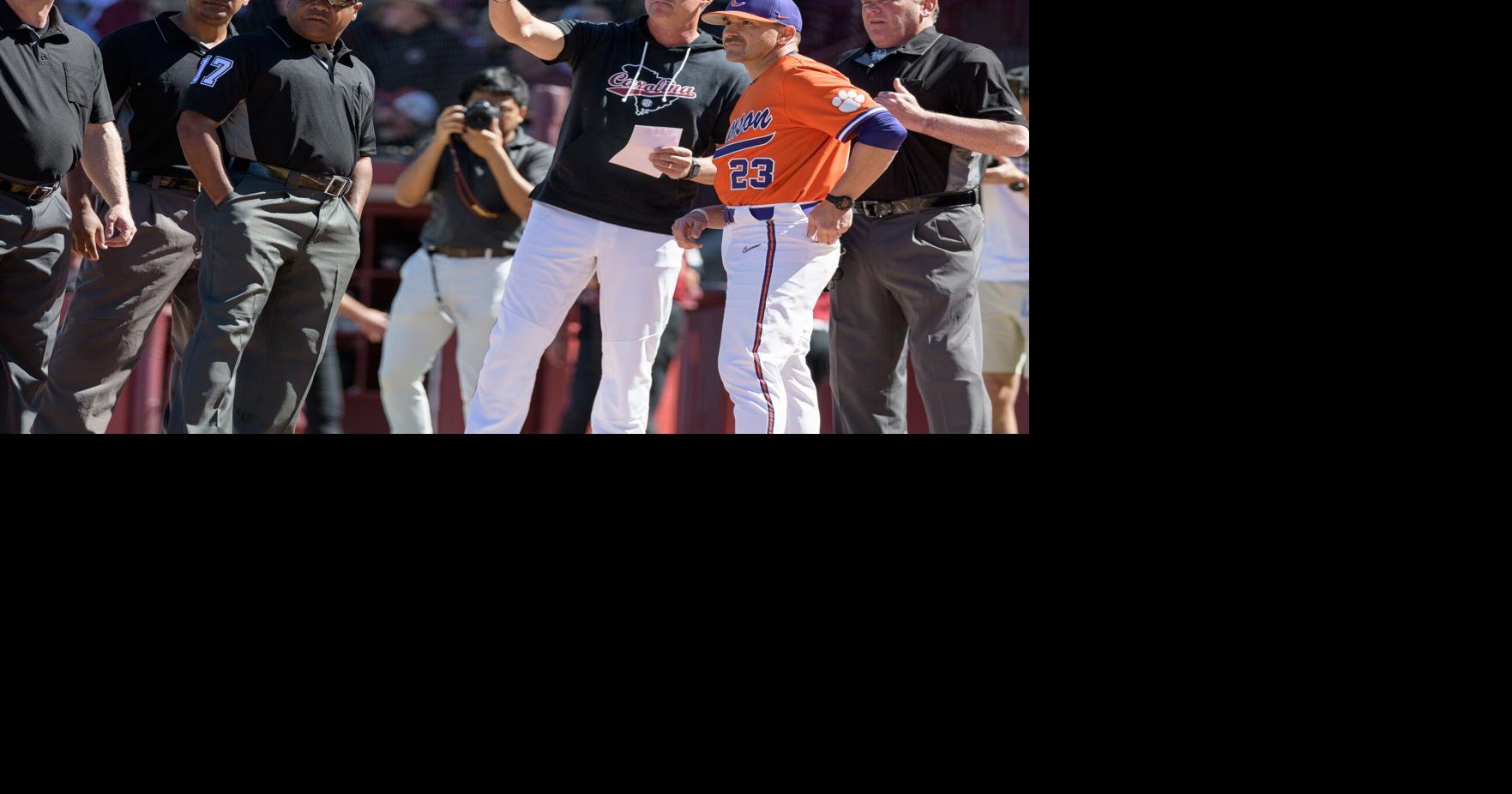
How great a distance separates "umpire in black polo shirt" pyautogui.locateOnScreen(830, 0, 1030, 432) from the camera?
3564 mm

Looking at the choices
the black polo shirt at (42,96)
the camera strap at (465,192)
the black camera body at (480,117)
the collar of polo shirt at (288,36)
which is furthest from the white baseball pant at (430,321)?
the black polo shirt at (42,96)

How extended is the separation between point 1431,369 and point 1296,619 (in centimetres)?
54

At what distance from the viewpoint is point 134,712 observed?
2623 mm

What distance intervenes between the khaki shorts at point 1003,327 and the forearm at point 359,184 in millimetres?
2047

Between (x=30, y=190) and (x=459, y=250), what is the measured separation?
58.7 inches

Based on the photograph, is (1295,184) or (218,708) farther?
(1295,184)

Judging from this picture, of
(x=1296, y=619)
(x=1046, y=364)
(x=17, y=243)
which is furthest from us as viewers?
(x=17, y=243)

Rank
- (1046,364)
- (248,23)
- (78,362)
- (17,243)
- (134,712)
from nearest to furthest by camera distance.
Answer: (134,712) < (1046,364) < (17,243) < (78,362) < (248,23)

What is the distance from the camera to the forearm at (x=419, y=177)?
460 cm

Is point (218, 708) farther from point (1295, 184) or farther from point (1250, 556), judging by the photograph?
point (1295, 184)

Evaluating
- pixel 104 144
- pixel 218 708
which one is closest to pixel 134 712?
pixel 218 708

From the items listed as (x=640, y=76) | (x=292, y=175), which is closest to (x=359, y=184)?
(x=292, y=175)

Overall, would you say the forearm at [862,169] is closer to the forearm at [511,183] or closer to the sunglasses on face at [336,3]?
the sunglasses on face at [336,3]

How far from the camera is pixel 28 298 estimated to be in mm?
3412
